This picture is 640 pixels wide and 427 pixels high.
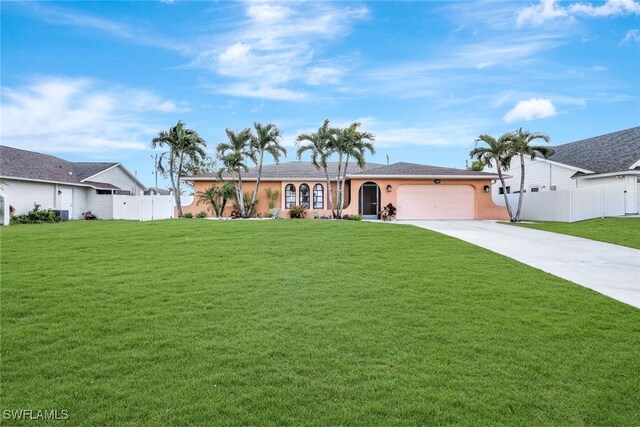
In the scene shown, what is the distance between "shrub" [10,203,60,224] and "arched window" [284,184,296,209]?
574 inches

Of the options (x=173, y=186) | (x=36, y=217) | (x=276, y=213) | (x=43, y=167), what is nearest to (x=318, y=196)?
(x=276, y=213)

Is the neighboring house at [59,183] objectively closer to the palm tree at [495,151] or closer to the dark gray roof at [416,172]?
the dark gray roof at [416,172]

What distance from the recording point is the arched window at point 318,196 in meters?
25.8

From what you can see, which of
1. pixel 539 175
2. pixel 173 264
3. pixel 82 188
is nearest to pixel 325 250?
pixel 173 264

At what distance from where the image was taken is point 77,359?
13.9 ft

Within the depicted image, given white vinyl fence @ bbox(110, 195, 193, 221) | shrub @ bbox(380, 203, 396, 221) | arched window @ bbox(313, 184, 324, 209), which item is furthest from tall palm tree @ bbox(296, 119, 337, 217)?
white vinyl fence @ bbox(110, 195, 193, 221)

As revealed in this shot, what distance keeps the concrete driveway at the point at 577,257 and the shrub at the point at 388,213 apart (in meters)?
8.03

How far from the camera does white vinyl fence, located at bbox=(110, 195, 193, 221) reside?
91.2 feet

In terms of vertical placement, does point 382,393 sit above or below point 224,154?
below

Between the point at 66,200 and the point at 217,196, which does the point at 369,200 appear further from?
the point at 66,200

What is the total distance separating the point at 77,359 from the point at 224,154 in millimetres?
20646

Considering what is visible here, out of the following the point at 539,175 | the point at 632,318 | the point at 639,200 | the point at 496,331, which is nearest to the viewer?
the point at 496,331

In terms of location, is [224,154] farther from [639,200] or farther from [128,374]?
[639,200]

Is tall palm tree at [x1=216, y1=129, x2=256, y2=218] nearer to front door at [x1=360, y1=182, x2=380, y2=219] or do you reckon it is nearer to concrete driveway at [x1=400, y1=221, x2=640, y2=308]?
front door at [x1=360, y1=182, x2=380, y2=219]
